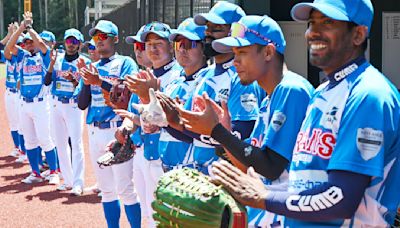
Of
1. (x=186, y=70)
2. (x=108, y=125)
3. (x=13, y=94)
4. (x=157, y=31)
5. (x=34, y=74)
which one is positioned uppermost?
(x=157, y=31)

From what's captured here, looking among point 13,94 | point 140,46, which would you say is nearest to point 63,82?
point 140,46

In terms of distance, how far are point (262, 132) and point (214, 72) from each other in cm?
112

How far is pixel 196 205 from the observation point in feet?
7.64

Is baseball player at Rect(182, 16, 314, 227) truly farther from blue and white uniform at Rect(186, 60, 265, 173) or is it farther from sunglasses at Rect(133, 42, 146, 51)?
sunglasses at Rect(133, 42, 146, 51)

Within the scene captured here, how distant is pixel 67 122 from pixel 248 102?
553cm

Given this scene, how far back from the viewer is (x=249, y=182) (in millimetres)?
2355

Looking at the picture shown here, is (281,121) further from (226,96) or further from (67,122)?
(67,122)

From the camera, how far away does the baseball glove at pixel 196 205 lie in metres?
2.33

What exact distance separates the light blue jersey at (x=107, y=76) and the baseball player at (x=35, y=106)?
10.4ft

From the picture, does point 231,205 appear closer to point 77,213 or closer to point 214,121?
point 214,121

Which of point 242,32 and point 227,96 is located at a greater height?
point 242,32

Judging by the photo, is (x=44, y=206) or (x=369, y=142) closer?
(x=369, y=142)

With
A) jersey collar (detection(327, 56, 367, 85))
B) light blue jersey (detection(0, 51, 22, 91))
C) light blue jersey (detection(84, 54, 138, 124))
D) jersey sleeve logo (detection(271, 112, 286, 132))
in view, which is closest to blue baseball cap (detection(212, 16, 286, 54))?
jersey sleeve logo (detection(271, 112, 286, 132))

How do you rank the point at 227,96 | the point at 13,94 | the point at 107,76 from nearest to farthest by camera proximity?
the point at 227,96
the point at 107,76
the point at 13,94
